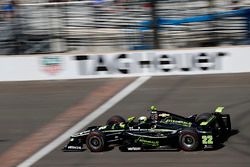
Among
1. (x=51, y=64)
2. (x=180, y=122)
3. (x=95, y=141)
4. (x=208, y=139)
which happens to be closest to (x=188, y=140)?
(x=208, y=139)

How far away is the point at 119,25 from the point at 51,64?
2208 mm

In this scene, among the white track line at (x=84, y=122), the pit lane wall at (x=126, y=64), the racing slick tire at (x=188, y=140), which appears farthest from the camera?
the pit lane wall at (x=126, y=64)

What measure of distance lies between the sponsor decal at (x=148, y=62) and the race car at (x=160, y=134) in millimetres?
5653

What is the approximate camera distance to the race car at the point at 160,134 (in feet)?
32.3

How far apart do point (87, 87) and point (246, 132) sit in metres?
6.16

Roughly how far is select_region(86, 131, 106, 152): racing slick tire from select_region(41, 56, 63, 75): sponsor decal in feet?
22.9

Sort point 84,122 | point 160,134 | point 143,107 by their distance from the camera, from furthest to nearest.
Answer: point 143,107 → point 84,122 → point 160,134

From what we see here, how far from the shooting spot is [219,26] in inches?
658

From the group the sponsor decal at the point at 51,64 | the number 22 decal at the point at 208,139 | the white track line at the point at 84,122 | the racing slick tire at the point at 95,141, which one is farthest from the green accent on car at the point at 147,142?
the sponsor decal at the point at 51,64

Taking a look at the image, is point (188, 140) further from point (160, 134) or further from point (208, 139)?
point (160, 134)

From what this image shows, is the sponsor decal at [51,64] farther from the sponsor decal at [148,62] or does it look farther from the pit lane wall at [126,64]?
the sponsor decal at [148,62]

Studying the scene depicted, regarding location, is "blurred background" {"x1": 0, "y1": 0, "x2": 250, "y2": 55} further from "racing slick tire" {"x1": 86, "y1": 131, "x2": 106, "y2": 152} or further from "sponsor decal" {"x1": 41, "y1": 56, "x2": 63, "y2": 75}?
"racing slick tire" {"x1": 86, "y1": 131, "x2": 106, "y2": 152}

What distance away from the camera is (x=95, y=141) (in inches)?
409

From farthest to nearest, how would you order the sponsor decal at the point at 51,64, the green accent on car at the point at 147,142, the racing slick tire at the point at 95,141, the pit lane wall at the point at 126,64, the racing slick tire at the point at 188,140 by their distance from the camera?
the sponsor decal at the point at 51,64, the pit lane wall at the point at 126,64, the racing slick tire at the point at 95,141, the green accent on car at the point at 147,142, the racing slick tire at the point at 188,140
